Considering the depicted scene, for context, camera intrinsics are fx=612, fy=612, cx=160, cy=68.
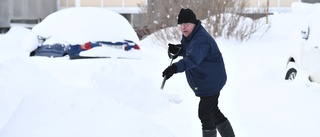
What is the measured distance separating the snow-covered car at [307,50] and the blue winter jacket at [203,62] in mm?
4058

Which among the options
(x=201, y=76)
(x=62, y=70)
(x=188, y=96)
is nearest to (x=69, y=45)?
(x=62, y=70)

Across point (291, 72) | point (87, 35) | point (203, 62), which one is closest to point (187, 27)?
point (203, 62)

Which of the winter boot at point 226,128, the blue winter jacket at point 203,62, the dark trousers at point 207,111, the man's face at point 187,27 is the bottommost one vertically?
the winter boot at point 226,128

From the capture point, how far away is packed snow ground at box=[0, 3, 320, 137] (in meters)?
4.99

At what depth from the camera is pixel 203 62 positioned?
5488mm

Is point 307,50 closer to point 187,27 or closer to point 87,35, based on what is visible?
point 87,35

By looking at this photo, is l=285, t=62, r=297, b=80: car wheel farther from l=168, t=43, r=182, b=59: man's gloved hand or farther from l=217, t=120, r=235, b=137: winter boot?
l=168, t=43, r=182, b=59: man's gloved hand

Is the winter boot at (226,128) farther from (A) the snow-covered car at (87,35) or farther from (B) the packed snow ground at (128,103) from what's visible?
(A) the snow-covered car at (87,35)

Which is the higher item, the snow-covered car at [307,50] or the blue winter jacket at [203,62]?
the blue winter jacket at [203,62]

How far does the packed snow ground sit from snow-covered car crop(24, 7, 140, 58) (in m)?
0.44

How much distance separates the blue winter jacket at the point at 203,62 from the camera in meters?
5.31

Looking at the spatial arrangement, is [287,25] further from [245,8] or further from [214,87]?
[214,87]

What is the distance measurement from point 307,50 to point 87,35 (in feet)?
14.3

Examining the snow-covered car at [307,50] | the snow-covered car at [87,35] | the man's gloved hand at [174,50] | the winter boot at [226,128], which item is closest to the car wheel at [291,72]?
the snow-covered car at [307,50]
